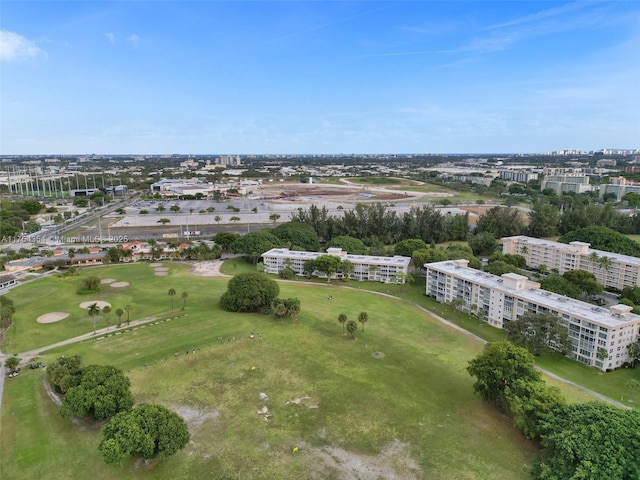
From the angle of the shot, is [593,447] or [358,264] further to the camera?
[358,264]

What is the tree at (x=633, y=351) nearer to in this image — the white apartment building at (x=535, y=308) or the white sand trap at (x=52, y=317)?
the white apartment building at (x=535, y=308)

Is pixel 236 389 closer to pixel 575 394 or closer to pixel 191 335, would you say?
pixel 191 335

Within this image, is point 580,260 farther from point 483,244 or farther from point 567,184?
point 567,184

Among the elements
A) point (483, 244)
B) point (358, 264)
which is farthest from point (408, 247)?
point (483, 244)

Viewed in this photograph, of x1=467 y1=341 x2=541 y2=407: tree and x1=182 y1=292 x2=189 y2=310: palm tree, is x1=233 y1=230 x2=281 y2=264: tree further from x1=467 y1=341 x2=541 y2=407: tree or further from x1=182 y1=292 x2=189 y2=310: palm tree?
x1=467 y1=341 x2=541 y2=407: tree

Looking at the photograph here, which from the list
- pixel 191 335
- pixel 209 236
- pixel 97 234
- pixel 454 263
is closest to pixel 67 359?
pixel 191 335

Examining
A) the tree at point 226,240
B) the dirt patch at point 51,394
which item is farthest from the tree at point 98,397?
the tree at point 226,240
